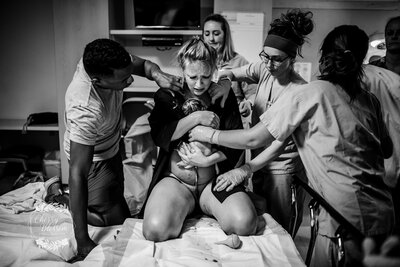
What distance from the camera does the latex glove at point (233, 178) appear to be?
1642 mm

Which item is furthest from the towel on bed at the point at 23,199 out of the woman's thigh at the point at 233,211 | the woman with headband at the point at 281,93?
the woman with headband at the point at 281,93

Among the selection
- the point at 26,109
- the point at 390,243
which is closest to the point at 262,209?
the point at 390,243

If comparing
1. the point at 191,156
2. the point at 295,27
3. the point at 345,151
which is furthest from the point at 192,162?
the point at 295,27

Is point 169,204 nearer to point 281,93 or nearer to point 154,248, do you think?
point 154,248

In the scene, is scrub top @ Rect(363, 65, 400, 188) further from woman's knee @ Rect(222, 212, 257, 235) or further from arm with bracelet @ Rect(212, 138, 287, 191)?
woman's knee @ Rect(222, 212, 257, 235)

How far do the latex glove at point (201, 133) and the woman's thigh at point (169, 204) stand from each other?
26 cm

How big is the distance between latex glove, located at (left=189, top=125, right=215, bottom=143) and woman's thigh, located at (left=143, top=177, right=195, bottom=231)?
0.86 feet

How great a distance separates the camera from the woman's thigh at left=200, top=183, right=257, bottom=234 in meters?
1.51

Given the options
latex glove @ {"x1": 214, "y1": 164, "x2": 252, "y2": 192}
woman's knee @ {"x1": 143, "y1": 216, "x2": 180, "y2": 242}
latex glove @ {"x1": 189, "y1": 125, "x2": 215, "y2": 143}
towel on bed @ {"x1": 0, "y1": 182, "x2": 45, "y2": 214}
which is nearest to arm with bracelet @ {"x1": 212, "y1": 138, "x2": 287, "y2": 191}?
latex glove @ {"x1": 214, "y1": 164, "x2": 252, "y2": 192}

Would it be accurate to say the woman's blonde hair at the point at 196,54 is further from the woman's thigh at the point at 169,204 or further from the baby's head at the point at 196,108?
the woman's thigh at the point at 169,204

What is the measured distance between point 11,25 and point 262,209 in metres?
3.45

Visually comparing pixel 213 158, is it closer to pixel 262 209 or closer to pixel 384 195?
pixel 262 209

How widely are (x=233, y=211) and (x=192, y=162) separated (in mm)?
319

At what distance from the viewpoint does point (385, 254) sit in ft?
2.02
